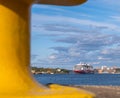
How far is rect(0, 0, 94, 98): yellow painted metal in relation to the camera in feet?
5.74

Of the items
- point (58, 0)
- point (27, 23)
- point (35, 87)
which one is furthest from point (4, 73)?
point (58, 0)

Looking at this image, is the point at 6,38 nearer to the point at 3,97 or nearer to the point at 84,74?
the point at 3,97

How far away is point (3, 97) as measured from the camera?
62.4 inches

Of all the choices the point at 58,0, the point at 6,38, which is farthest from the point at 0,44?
the point at 58,0

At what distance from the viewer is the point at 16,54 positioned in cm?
186

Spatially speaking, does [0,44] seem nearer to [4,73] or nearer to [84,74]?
[4,73]

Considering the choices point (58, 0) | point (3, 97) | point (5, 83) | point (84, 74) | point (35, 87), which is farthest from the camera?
point (84, 74)

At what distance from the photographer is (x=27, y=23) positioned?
1950mm

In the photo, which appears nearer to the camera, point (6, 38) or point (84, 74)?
point (6, 38)

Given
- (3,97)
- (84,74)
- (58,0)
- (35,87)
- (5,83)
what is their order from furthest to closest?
(84,74)
(58,0)
(35,87)
(5,83)
(3,97)

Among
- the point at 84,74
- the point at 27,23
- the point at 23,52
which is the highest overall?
the point at 27,23

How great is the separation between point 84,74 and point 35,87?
3577 inches

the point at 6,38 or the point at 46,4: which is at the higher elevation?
the point at 46,4

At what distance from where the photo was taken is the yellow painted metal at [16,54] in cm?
175
